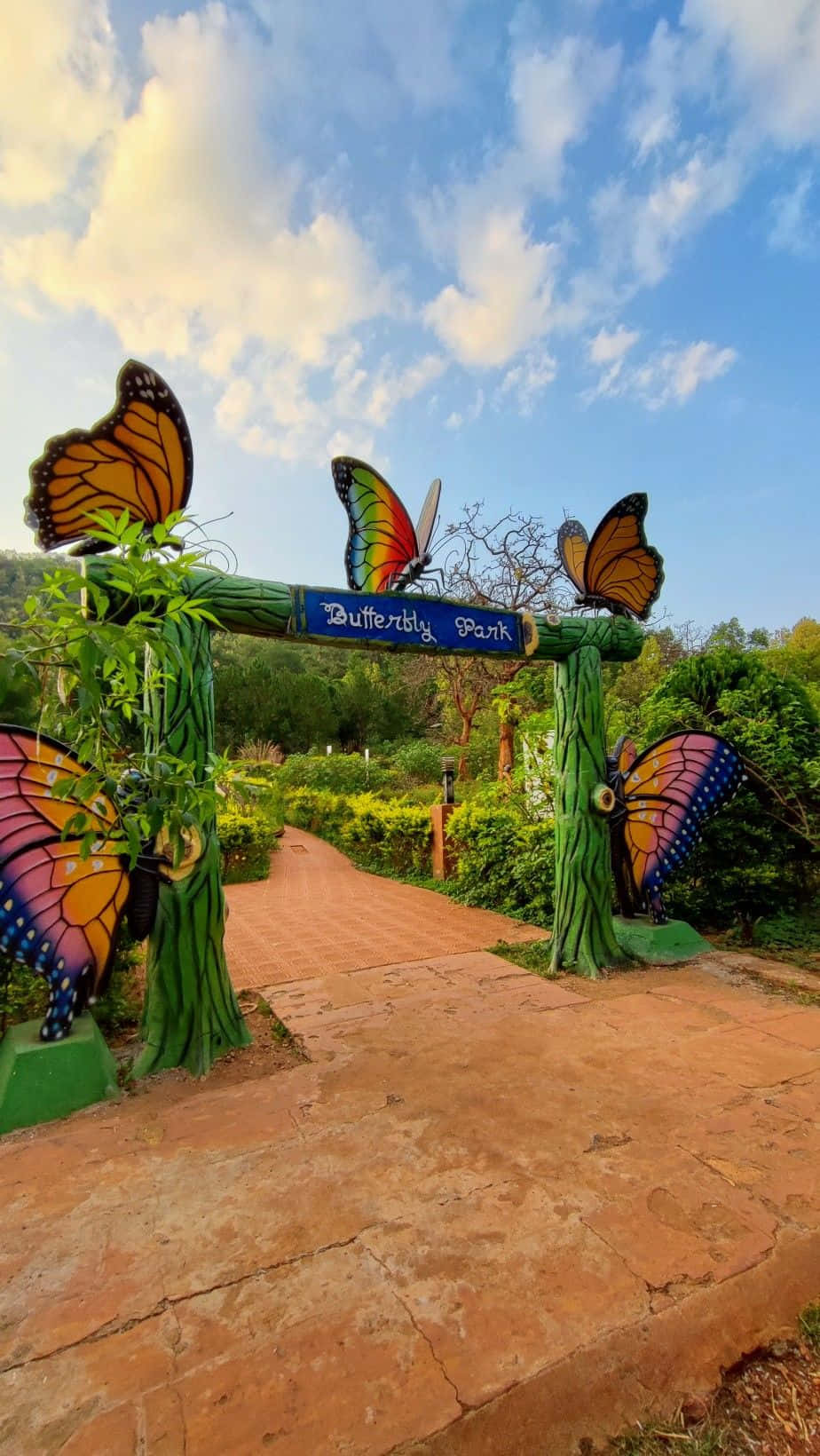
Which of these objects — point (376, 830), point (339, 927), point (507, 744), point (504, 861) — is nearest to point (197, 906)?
point (339, 927)

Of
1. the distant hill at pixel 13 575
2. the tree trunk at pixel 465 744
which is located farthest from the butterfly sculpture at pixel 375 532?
the distant hill at pixel 13 575

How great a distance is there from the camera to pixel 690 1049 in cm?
303

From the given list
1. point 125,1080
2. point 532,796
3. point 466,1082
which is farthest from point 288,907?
point 466,1082

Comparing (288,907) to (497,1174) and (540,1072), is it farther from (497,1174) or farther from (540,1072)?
(497,1174)

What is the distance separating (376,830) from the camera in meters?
9.80

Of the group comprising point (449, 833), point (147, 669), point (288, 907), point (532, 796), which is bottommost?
point (288, 907)

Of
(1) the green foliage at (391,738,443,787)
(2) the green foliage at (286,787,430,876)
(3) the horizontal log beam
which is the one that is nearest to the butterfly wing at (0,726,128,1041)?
(3) the horizontal log beam

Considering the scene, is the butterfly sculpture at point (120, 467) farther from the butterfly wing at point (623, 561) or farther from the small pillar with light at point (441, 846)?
the small pillar with light at point (441, 846)

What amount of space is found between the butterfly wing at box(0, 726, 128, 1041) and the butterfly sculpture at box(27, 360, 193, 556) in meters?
0.96

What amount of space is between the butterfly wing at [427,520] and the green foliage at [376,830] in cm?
533

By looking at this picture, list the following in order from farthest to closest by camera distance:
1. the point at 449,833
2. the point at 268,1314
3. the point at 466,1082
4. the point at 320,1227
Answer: the point at 449,833 → the point at 466,1082 → the point at 320,1227 → the point at 268,1314

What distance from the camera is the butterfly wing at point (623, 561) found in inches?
175

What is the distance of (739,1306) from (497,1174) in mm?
743

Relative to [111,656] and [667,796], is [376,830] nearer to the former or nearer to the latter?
[667,796]
